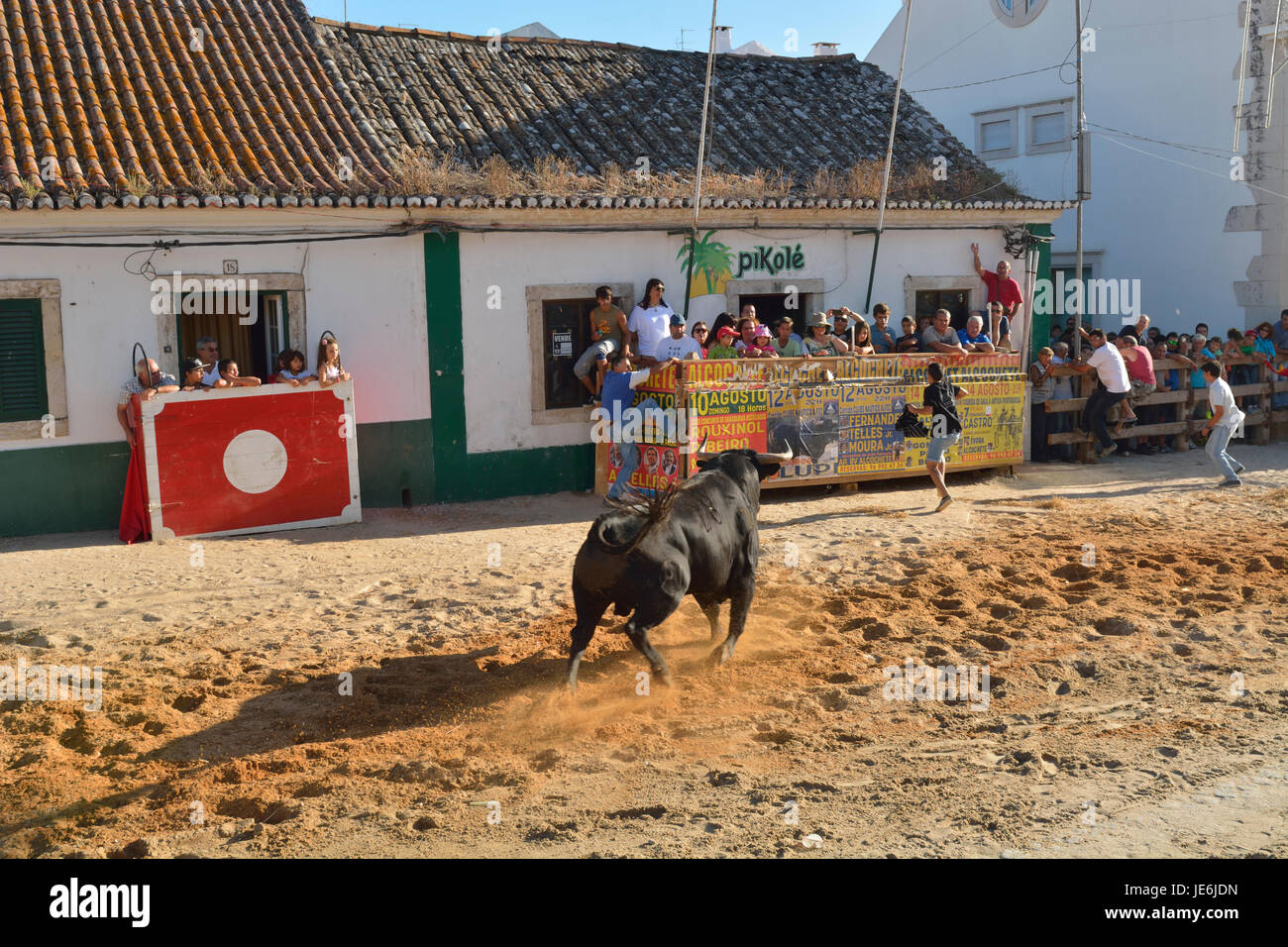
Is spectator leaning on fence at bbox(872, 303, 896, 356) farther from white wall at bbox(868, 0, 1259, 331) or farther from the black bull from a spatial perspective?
white wall at bbox(868, 0, 1259, 331)

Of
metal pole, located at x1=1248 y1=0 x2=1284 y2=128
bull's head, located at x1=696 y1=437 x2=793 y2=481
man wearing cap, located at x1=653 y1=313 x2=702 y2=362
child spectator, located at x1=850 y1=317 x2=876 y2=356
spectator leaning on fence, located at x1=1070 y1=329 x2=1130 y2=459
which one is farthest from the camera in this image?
metal pole, located at x1=1248 y1=0 x2=1284 y2=128

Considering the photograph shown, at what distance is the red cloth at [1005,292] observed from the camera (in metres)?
17.0

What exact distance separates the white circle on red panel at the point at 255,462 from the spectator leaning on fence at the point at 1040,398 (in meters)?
9.97

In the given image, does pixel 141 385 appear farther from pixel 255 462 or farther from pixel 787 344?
pixel 787 344

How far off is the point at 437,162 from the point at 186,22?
3757 millimetres

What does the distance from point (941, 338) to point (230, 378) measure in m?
8.64

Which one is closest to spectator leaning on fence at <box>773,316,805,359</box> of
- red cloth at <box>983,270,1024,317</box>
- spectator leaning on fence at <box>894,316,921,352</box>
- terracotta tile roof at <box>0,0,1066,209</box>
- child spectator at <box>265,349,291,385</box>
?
spectator leaning on fence at <box>894,316,921,352</box>

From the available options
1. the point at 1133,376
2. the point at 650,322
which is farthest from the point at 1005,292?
the point at 650,322

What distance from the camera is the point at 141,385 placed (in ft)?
39.2

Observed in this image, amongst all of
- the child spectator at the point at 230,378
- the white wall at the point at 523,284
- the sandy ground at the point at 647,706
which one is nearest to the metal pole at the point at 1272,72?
the white wall at the point at 523,284

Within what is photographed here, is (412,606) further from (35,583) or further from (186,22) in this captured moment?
(186,22)

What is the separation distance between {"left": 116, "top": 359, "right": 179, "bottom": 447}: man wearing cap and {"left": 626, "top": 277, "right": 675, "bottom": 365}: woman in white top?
514 centimetres

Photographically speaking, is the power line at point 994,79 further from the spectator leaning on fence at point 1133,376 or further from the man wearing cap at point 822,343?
the man wearing cap at point 822,343

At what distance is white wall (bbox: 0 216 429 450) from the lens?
11883mm
